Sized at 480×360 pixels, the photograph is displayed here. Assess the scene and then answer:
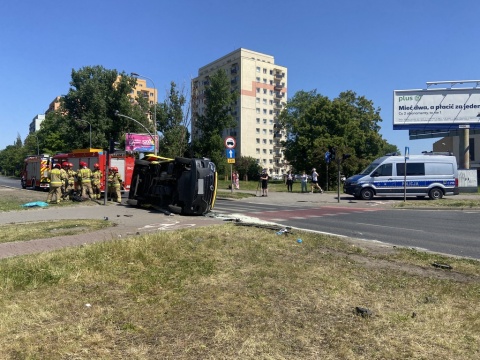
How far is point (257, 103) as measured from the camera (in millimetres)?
104312

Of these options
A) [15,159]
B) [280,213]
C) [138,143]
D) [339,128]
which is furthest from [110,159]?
[15,159]

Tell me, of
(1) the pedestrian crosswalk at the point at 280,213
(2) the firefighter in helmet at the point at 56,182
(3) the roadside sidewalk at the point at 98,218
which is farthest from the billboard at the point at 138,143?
(1) the pedestrian crosswalk at the point at 280,213

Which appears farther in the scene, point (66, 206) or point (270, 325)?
point (66, 206)

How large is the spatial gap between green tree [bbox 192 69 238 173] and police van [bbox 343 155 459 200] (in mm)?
39009

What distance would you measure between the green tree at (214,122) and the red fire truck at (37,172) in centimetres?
2970

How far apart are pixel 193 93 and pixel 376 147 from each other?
30791mm

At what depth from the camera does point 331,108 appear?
5069cm

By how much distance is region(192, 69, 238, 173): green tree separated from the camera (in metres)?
59.1

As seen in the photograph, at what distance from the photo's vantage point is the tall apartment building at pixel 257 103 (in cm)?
10100

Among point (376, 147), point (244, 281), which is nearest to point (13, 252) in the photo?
point (244, 281)

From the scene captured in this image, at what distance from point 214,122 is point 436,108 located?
113ft

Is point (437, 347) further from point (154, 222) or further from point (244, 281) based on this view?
point (154, 222)

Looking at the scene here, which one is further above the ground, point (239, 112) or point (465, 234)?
point (239, 112)

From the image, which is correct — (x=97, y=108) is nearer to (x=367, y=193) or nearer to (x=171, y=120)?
(x=171, y=120)
